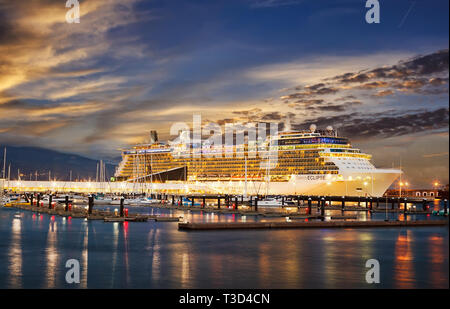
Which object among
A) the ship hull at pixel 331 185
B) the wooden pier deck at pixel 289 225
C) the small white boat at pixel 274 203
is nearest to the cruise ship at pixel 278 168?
the ship hull at pixel 331 185

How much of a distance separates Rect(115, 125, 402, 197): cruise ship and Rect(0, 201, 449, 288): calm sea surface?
36.9 metres

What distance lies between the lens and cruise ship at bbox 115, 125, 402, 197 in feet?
278

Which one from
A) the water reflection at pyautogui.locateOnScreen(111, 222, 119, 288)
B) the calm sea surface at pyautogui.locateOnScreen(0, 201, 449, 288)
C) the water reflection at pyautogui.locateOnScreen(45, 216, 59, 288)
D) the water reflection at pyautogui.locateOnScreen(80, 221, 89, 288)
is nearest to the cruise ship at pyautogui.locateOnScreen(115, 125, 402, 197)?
the calm sea surface at pyautogui.locateOnScreen(0, 201, 449, 288)

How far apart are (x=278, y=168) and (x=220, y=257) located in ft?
216

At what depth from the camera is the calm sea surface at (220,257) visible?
23.9 m

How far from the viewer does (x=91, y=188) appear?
12475 cm

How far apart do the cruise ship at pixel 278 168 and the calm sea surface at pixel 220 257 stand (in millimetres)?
36900

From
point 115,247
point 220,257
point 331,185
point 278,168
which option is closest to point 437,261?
point 220,257

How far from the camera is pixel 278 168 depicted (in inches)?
3762

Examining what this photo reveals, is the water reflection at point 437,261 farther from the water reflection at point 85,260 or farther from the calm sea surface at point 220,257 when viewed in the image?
the water reflection at point 85,260

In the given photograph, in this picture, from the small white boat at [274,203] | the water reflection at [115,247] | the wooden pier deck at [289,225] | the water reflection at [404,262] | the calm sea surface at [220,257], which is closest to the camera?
the calm sea surface at [220,257]

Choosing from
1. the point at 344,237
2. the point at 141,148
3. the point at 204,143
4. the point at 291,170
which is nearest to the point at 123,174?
the point at 141,148

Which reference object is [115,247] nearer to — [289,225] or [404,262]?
[289,225]

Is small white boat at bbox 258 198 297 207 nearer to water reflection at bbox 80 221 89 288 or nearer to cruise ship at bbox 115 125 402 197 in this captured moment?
cruise ship at bbox 115 125 402 197
